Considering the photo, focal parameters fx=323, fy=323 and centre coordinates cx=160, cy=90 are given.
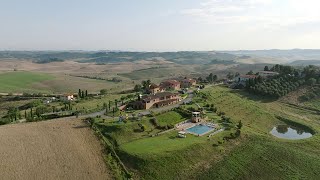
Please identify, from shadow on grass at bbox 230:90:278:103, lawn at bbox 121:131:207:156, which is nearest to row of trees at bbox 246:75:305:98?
shadow on grass at bbox 230:90:278:103

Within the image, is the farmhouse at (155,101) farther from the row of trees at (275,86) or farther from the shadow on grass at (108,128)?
the row of trees at (275,86)

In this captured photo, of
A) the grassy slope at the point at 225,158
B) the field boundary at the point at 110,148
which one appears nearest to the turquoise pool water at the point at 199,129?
the grassy slope at the point at 225,158

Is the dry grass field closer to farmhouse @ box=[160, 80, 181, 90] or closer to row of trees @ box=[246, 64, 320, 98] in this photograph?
farmhouse @ box=[160, 80, 181, 90]

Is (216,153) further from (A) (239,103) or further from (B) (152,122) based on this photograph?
(A) (239,103)

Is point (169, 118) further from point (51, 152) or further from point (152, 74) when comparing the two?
point (152, 74)

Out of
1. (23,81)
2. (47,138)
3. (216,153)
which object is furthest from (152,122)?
(23,81)

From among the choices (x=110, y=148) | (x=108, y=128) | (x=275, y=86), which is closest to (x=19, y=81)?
(x=275, y=86)

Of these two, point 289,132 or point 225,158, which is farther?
point 289,132
